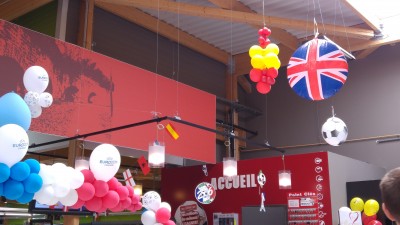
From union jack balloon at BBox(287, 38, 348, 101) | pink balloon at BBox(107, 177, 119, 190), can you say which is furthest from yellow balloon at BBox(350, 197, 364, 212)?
pink balloon at BBox(107, 177, 119, 190)

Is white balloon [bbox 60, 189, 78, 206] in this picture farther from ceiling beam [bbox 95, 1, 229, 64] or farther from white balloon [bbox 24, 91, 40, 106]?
ceiling beam [bbox 95, 1, 229, 64]

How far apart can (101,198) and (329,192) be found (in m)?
4.74

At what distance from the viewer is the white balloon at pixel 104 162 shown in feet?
15.1

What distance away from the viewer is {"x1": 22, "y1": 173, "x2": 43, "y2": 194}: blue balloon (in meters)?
3.53

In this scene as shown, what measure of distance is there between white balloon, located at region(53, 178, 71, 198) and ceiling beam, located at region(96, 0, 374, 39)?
4654mm

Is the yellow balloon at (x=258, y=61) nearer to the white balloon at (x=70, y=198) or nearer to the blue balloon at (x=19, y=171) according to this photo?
the white balloon at (x=70, y=198)

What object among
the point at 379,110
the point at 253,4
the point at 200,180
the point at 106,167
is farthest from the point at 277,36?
the point at 106,167

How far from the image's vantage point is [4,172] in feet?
10.8

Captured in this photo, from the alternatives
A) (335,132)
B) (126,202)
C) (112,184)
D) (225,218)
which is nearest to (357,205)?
(335,132)

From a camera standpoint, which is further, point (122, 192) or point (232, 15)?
point (232, 15)

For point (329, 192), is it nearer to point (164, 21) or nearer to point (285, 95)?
point (285, 95)

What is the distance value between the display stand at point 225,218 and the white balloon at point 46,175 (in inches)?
227

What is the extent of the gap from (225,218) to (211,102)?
2434 mm

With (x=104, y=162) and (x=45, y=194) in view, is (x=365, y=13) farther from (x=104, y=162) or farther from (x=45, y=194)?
(x=45, y=194)
